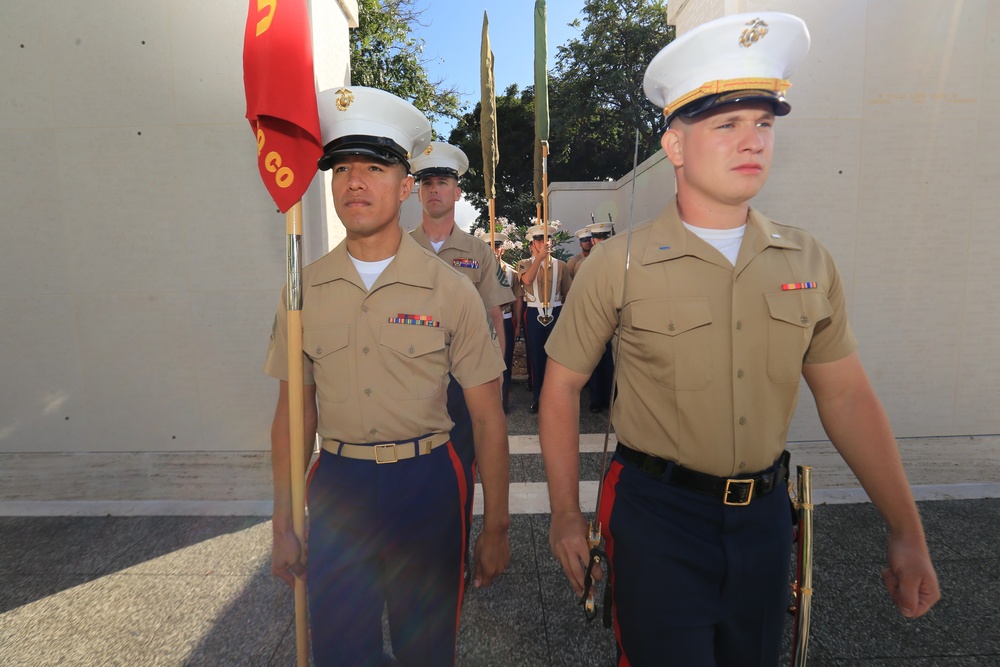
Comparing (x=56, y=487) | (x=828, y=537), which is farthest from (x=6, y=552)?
(x=828, y=537)

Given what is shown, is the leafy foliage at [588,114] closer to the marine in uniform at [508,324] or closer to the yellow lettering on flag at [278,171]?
the marine in uniform at [508,324]

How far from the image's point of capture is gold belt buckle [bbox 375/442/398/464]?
1.99m

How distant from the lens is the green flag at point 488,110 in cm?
528

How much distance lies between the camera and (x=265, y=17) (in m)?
1.83

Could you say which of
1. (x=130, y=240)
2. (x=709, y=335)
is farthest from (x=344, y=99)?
(x=130, y=240)

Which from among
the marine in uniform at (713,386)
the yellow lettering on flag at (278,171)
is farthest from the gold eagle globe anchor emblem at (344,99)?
the marine in uniform at (713,386)

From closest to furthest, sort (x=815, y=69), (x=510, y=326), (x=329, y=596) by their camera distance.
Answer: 1. (x=329, y=596)
2. (x=815, y=69)
3. (x=510, y=326)

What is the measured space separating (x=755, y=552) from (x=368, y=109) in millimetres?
1914

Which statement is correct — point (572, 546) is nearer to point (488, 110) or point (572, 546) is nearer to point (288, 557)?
point (288, 557)

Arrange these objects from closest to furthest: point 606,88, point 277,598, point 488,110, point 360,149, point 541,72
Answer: point 360,149 < point 277,598 < point 541,72 < point 488,110 < point 606,88

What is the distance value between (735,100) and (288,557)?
1961 millimetres

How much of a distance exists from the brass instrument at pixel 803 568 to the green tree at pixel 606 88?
26.9 m

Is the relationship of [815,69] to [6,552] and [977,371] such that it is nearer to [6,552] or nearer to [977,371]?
[977,371]

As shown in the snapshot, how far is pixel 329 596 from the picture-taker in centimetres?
190
